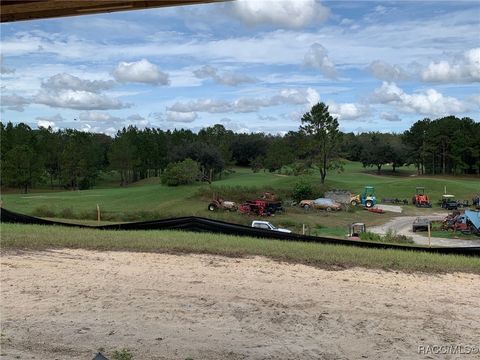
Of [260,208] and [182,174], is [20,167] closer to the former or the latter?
[182,174]

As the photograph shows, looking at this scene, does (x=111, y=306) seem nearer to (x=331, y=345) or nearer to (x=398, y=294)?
(x=331, y=345)

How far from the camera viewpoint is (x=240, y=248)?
877 cm

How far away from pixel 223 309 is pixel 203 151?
35.7 metres

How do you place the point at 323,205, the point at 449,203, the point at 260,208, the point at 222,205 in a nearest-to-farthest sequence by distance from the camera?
the point at 260,208 < the point at 222,205 < the point at 323,205 < the point at 449,203

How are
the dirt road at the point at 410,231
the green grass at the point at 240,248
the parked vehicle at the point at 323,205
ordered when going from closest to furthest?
the green grass at the point at 240,248
the dirt road at the point at 410,231
the parked vehicle at the point at 323,205

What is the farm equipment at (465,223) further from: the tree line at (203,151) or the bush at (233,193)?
the tree line at (203,151)

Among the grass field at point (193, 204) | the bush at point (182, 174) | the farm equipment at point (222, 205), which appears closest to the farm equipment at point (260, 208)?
the grass field at point (193, 204)

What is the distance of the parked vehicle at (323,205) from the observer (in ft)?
96.6

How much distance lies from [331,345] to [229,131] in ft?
157

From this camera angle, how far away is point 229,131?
51688 millimetres

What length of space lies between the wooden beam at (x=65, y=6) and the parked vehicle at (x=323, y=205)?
2730 cm

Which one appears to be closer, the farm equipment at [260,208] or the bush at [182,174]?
the farm equipment at [260,208]

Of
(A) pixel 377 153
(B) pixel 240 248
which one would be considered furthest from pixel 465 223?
(A) pixel 377 153

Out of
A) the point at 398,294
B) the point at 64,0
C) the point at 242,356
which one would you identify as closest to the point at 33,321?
the point at 242,356
